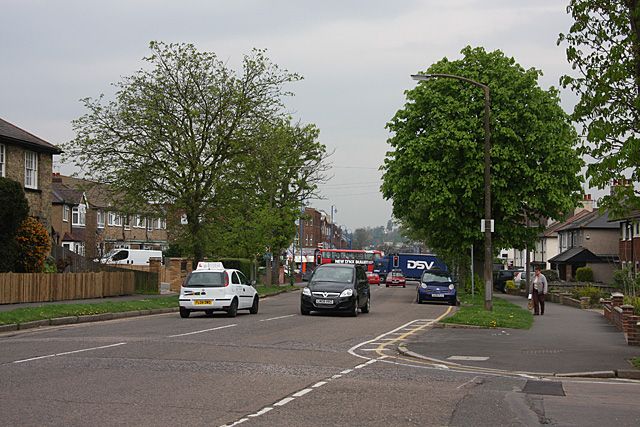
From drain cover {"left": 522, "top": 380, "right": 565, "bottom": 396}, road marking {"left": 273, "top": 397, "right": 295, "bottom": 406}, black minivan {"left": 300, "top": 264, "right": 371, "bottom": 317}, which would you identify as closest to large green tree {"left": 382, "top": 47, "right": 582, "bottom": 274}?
black minivan {"left": 300, "top": 264, "right": 371, "bottom": 317}

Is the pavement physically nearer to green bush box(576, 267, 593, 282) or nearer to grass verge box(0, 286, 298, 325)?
grass verge box(0, 286, 298, 325)

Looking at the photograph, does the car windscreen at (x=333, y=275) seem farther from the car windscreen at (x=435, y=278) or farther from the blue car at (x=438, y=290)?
the car windscreen at (x=435, y=278)

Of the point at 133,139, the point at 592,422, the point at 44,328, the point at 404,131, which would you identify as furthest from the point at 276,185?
the point at 592,422

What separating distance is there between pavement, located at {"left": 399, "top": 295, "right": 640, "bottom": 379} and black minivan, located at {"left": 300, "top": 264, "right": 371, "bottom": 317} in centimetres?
478

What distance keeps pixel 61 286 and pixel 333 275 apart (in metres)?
12.0

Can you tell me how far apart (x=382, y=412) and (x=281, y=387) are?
7.05 ft

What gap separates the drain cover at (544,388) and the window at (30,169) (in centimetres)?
2977

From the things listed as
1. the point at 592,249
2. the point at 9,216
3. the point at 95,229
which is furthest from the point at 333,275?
the point at 95,229

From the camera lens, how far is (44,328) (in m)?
21.9

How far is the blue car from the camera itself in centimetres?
3928

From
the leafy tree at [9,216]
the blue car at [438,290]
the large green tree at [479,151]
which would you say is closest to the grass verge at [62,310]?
the leafy tree at [9,216]

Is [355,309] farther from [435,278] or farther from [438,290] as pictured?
[435,278]

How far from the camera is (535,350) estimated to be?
57.0 feet

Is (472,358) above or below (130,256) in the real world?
below
